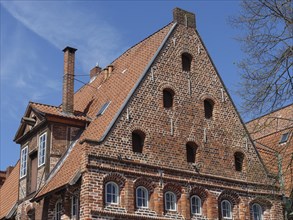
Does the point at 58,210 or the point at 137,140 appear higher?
the point at 137,140

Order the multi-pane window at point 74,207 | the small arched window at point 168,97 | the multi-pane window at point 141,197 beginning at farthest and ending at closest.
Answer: the small arched window at point 168,97
the multi-pane window at point 141,197
the multi-pane window at point 74,207

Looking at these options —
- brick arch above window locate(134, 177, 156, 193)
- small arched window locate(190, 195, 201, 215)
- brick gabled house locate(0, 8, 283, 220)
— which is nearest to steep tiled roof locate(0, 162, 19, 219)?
brick gabled house locate(0, 8, 283, 220)

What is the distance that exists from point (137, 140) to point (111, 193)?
98.4 inches

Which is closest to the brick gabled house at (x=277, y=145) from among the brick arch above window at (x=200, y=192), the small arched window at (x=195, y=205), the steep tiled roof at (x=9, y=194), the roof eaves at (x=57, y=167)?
the brick arch above window at (x=200, y=192)

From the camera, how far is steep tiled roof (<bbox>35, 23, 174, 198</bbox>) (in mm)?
19609

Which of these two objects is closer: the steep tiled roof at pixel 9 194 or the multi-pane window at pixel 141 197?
the multi-pane window at pixel 141 197

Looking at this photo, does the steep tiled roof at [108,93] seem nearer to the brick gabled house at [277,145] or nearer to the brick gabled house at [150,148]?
the brick gabled house at [150,148]

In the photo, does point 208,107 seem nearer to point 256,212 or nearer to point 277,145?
point 256,212

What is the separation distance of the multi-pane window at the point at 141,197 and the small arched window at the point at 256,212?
5.05 metres

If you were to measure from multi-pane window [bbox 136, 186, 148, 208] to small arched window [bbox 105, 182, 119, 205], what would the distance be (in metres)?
0.87

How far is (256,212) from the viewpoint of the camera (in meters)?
22.2

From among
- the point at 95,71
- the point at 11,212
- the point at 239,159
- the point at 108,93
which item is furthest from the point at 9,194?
the point at 239,159

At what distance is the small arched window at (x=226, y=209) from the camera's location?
69.6ft

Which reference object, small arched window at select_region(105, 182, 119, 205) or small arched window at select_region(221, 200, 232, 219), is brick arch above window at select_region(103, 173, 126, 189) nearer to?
small arched window at select_region(105, 182, 119, 205)
